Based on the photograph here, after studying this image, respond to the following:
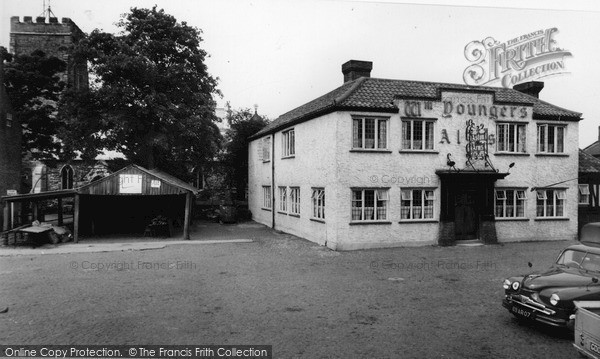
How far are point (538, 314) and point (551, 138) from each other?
677 inches

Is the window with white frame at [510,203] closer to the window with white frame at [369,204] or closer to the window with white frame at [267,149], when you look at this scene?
the window with white frame at [369,204]

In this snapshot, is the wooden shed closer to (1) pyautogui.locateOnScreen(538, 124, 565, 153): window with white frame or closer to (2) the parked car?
(2) the parked car

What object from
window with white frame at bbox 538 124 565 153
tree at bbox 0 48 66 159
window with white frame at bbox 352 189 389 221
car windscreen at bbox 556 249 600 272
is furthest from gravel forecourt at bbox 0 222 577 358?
tree at bbox 0 48 66 159

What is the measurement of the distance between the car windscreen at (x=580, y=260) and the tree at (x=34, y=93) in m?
29.3

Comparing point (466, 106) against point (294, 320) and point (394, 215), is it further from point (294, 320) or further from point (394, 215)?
point (294, 320)

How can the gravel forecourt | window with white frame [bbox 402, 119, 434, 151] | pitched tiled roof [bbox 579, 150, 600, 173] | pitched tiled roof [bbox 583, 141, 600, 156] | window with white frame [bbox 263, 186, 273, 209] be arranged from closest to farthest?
the gravel forecourt
window with white frame [bbox 402, 119, 434, 151]
pitched tiled roof [bbox 579, 150, 600, 173]
window with white frame [bbox 263, 186, 273, 209]
pitched tiled roof [bbox 583, 141, 600, 156]

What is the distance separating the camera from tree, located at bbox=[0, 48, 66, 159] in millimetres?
27000

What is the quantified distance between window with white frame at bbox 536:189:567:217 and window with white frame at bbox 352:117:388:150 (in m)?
Answer: 9.32

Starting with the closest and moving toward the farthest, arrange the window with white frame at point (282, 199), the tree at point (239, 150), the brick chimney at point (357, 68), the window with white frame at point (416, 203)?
the window with white frame at point (416, 203) < the brick chimney at point (357, 68) < the window with white frame at point (282, 199) < the tree at point (239, 150)

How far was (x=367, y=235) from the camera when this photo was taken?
1877cm

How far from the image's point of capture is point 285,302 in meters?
10.4

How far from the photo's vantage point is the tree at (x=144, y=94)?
90.0ft

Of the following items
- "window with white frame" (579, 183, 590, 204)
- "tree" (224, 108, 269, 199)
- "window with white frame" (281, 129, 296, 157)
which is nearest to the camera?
"window with white frame" (281, 129, 296, 157)

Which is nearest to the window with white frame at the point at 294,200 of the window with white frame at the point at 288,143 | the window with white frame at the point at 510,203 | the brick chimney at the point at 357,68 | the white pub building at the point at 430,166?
the white pub building at the point at 430,166
